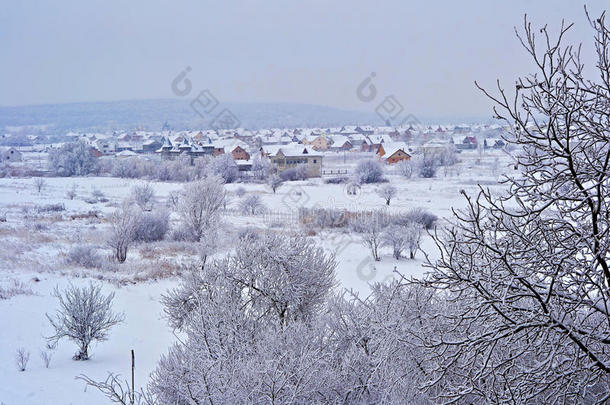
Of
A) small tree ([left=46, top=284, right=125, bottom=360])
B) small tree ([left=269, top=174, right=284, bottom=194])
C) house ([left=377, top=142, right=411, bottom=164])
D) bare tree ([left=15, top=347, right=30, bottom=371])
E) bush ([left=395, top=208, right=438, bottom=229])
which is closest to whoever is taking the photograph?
bare tree ([left=15, top=347, right=30, bottom=371])

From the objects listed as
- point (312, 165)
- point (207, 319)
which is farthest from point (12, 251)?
point (312, 165)

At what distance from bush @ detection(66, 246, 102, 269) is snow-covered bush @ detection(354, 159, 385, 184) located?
31.2 metres

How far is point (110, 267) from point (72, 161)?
46.4m

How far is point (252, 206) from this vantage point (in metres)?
34.9

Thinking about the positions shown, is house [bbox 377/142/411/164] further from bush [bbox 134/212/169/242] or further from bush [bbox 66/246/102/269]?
bush [bbox 66/246/102/269]

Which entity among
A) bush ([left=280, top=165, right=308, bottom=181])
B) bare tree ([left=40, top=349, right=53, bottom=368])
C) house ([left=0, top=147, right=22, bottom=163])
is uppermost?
house ([left=0, top=147, right=22, bottom=163])

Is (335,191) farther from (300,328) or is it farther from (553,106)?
(553,106)

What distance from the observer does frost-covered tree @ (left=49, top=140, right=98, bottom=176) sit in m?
60.4

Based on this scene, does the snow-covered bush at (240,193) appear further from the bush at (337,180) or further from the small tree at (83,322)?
the small tree at (83,322)

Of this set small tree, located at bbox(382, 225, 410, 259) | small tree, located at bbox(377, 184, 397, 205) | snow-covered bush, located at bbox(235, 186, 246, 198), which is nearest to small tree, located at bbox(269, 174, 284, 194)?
snow-covered bush, located at bbox(235, 186, 246, 198)

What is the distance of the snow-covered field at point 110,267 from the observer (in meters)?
10.7


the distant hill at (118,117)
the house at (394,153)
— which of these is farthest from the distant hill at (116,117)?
the house at (394,153)

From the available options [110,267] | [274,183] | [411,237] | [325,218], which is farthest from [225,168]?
[411,237]

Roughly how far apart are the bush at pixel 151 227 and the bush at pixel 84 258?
16.3 feet
